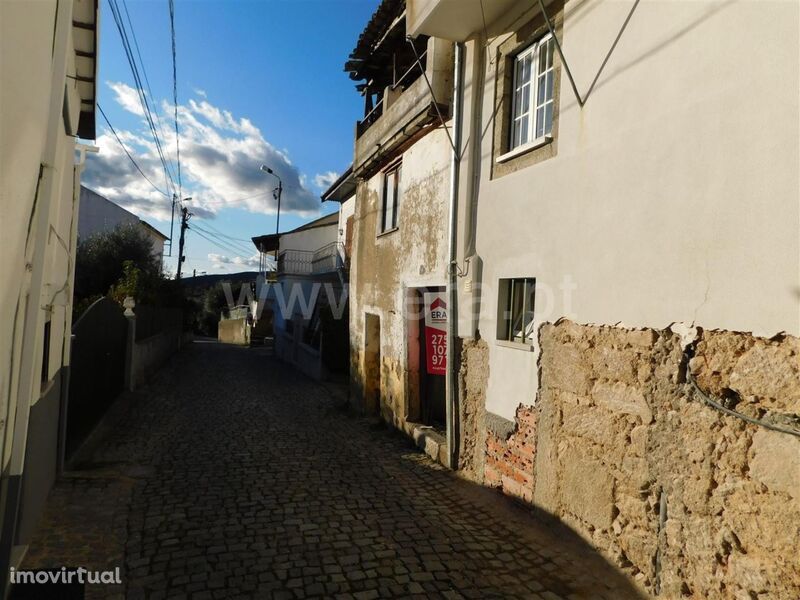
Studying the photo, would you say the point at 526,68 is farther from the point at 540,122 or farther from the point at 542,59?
the point at 540,122

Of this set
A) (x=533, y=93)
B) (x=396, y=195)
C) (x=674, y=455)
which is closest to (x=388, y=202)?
(x=396, y=195)

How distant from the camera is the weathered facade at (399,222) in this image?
7469 millimetres

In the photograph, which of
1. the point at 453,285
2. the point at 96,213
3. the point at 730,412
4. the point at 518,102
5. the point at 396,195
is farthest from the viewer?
the point at 96,213

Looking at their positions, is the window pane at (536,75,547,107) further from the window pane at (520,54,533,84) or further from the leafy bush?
the leafy bush

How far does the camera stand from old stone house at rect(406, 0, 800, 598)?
10.1 feet

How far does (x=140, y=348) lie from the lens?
11.9 meters

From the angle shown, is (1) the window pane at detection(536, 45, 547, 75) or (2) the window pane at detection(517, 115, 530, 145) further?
(2) the window pane at detection(517, 115, 530, 145)

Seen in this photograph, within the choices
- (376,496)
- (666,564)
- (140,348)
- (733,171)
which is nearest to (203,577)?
(376,496)

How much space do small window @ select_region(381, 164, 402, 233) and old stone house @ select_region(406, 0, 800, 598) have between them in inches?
132

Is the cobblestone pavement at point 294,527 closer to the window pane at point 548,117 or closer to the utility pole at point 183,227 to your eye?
the window pane at point 548,117

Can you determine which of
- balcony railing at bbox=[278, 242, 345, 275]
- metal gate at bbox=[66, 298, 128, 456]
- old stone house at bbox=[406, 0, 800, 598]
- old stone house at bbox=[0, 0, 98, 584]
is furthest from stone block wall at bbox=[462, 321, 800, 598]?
balcony railing at bbox=[278, 242, 345, 275]

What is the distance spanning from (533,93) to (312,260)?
56.3 feet

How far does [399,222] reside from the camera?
880 centimetres

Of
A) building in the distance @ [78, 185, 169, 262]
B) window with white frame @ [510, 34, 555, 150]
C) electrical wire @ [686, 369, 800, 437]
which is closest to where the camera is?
electrical wire @ [686, 369, 800, 437]
